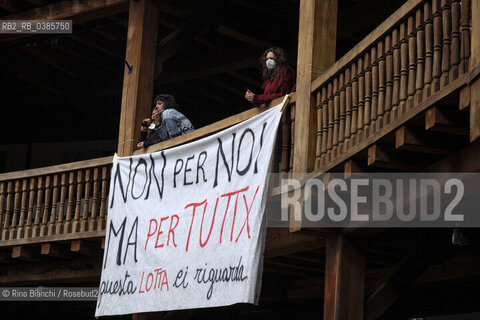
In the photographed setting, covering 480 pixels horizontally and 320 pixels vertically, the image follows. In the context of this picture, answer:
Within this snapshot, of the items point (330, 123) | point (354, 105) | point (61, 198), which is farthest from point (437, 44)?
point (61, 198)

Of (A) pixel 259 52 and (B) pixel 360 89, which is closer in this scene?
(B) pixel 360 89

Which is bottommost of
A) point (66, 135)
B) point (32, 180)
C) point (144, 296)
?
point (144, 296)

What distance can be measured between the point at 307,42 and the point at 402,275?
249 cm

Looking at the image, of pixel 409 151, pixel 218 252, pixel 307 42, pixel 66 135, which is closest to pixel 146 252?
pixel 218 252

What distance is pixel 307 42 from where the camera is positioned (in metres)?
9.66

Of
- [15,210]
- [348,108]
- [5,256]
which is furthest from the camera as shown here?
[5,256]

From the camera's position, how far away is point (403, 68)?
7895 millimetres

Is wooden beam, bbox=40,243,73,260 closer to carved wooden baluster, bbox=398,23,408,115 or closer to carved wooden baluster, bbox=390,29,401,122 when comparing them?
carved wooden baluster, bbox=390,29,401,122

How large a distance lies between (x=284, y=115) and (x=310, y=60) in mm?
596

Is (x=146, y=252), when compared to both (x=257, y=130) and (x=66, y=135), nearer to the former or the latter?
(x=257, y=130)

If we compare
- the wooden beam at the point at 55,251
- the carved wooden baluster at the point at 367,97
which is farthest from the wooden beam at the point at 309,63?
the wooden beam at the point at 55,251

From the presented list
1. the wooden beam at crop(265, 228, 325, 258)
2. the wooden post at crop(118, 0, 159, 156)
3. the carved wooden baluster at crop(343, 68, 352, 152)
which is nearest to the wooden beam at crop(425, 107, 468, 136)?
the carved wooden baluster at crop(343, 68, 352, 152)

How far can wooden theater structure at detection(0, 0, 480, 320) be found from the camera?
7.76 metres

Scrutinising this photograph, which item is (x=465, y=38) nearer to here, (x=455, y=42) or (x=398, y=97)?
(x=455, y=42)
